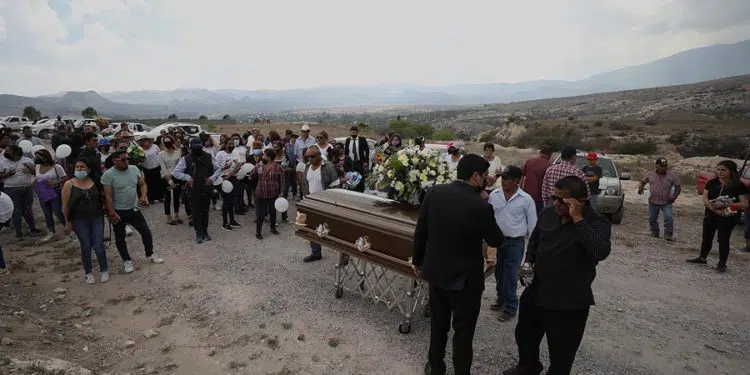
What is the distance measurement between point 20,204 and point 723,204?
11664 millimetres

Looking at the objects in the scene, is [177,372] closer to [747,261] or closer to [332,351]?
[332,351]

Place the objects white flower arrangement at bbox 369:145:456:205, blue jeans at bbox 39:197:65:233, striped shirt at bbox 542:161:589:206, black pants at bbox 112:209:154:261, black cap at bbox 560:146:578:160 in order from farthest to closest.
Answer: blue jeans at bbox 39:197:65:233, black cap at bbox 560:146:578:160, black pants at bbox 112:209:154:261, striped shirt at bbox 542:161:589:206, white flower arrangement at bbox 369:145:456:205

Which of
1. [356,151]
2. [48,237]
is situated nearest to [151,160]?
[48,237]

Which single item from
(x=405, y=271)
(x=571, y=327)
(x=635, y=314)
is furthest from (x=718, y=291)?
(x=405, y=271)

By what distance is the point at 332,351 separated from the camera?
418cm

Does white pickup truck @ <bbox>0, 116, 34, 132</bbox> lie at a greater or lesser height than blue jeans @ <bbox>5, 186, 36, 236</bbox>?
greater

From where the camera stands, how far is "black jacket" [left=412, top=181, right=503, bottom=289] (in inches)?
124

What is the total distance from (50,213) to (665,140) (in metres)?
31.8

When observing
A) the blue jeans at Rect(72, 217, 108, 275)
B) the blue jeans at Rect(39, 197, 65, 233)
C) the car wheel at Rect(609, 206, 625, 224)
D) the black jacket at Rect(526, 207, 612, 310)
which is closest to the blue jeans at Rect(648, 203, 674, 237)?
the car wheel at Rect(609, 206, 625, 224)

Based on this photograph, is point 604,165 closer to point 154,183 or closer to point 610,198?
point 610,198

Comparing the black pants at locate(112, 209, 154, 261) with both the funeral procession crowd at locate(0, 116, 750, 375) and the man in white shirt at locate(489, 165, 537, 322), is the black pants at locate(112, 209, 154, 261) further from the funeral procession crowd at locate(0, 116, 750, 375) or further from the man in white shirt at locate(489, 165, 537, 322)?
the man in white shirt at locate(489, 165, 537, 322)

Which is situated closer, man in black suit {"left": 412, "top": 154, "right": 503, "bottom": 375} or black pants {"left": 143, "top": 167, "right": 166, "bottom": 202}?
man in black suit {"left": 412, "top": 154, "right": 503, "bottom": 375}

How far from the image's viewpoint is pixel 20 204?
7.57 meters

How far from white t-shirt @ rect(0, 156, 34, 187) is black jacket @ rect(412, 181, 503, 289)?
7857mm
